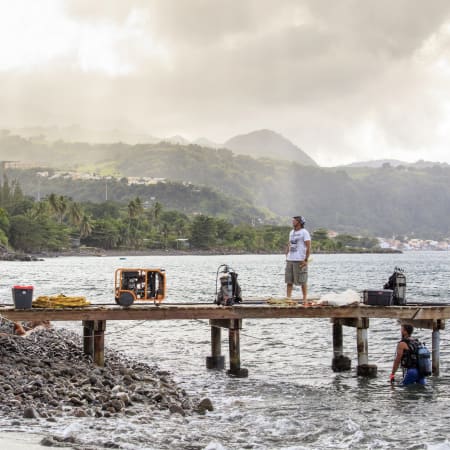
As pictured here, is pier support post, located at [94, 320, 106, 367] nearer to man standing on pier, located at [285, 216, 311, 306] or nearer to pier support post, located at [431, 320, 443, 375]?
man standing on pier, located at [285, 216, 311, 306]

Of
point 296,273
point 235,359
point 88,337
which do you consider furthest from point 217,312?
point 88,337

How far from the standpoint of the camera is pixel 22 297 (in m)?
19.7

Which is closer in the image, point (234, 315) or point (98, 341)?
point (98, 341)

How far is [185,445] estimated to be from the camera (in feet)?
44.7

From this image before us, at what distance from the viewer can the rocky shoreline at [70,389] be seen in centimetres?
1513

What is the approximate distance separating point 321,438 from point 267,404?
3730mm

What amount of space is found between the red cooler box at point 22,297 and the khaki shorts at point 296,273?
7.20 meters

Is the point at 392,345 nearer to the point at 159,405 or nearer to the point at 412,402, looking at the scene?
the point at 412,402

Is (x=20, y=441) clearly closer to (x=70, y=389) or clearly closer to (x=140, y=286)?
(x=70, y=389)

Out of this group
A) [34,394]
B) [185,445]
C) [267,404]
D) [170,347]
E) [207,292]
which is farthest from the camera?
[207,292]

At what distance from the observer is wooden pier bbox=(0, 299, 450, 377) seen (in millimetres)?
20188

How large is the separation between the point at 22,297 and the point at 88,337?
8.92 ft

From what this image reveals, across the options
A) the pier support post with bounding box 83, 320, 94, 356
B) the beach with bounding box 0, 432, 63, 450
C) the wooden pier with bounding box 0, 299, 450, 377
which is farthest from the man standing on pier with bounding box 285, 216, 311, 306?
the beach with bounding box 0, 432, 63, 450

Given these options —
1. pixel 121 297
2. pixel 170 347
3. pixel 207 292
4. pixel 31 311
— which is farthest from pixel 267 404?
pixel 207 292
